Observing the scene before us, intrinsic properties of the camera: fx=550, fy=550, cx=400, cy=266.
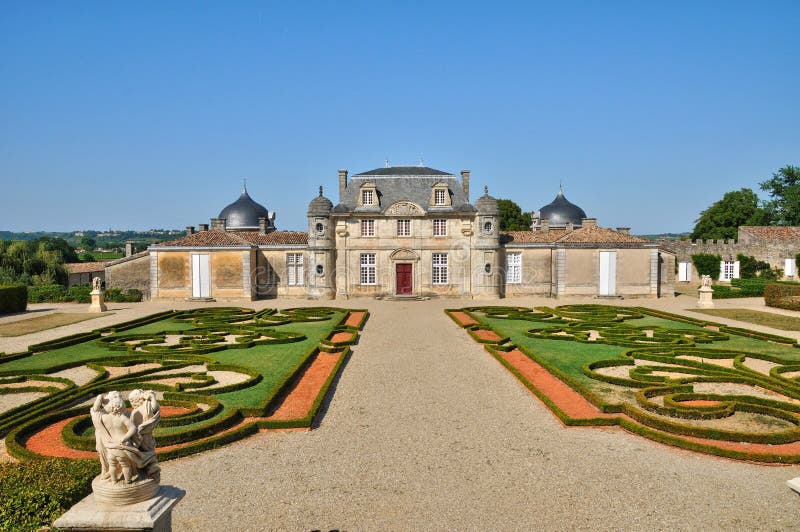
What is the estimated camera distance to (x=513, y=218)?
6569 cm

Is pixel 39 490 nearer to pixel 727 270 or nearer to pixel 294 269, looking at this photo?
pixel 294 269

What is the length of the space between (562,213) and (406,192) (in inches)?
855

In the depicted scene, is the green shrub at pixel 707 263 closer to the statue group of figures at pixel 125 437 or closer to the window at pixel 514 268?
the window at pixel 514 268

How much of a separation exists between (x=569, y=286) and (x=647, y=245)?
6145 millimetres

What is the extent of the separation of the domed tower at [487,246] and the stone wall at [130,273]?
76.3ft

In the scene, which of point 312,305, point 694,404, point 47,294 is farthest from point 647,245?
point 47,294

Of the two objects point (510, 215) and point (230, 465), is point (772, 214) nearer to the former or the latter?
point (510, 215)

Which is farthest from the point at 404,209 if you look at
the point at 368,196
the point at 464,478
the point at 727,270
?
→ the point at 727,270

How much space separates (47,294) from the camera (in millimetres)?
38312

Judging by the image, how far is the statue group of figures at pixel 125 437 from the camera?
228 inches

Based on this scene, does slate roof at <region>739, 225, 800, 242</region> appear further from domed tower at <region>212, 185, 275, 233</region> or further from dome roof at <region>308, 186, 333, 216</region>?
domed tower at <region>212, 185, 275, 233</region>

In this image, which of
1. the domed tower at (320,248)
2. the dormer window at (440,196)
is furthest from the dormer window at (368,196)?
the dormer window at (440,196)

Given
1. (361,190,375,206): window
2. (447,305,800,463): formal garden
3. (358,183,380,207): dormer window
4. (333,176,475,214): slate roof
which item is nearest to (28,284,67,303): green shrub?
(333,176,475,214): slate roof

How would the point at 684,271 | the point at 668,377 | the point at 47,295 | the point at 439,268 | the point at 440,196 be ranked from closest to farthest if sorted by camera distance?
the point at 668,377
the point at 47,295
the point at 439,268
the point at 440,196
the point at 684,271
